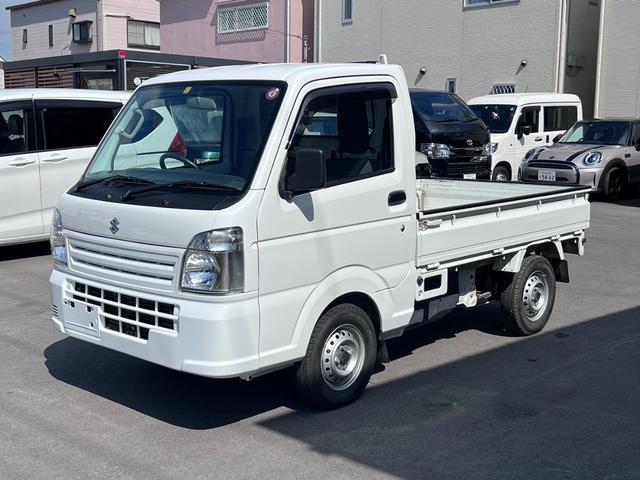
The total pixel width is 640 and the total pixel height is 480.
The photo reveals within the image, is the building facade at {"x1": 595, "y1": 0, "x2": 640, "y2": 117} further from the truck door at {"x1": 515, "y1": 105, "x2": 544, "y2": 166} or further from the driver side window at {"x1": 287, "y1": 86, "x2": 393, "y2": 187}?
the driver side window at {"x1": 287, "y1": 86, "x2": 393, "y2": 187}

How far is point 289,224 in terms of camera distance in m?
4.87

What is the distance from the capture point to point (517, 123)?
17.8m

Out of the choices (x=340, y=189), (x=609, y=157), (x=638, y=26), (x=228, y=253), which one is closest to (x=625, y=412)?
(x=340, y=189)

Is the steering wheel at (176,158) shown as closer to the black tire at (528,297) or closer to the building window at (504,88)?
the black tire at (528,297)

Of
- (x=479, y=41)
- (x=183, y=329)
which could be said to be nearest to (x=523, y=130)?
(x=479, y=41)

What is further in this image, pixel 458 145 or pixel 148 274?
pixel 458 145

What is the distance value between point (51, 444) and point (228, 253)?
1.58 m

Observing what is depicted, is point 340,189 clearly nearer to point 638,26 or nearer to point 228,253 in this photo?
point 228,253

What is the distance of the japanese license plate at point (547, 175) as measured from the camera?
53.7ft

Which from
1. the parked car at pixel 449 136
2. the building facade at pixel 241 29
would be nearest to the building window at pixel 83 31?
the building facade at pixel 241 29

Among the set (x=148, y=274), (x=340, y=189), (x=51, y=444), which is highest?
(x=340, y=189)

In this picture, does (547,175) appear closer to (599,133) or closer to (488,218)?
(599,133)

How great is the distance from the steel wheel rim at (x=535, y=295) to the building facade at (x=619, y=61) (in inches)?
591

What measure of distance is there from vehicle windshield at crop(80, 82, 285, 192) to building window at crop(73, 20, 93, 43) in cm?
3936
